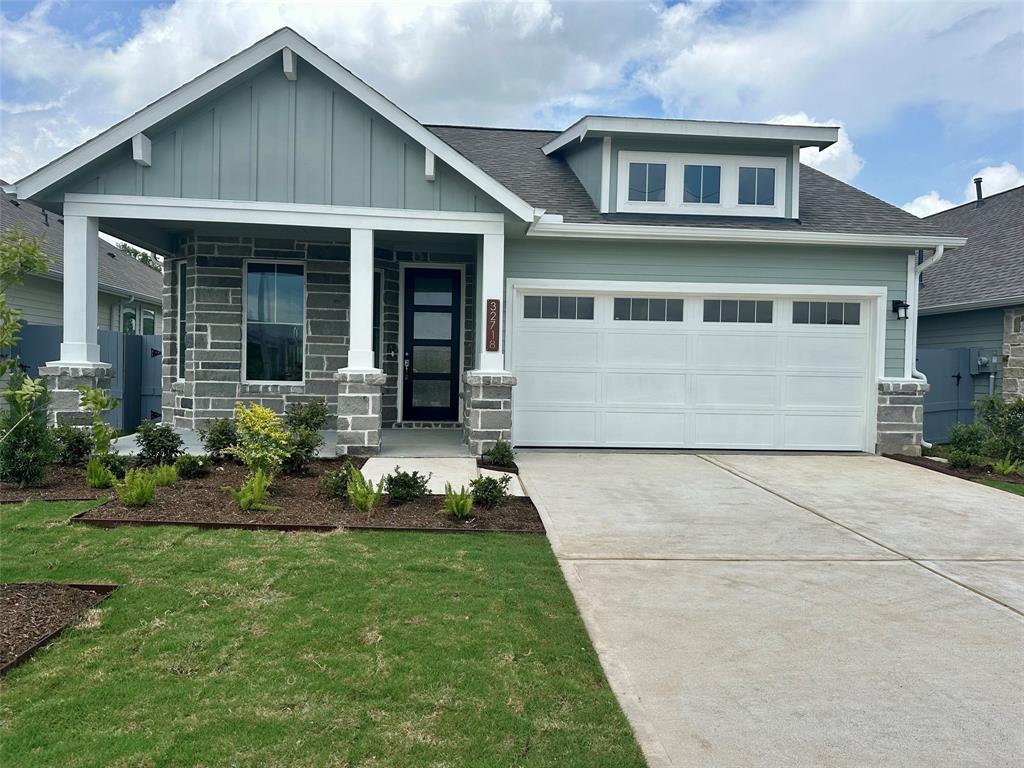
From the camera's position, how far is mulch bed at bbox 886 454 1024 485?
9.04m

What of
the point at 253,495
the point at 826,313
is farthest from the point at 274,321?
the point at 826,313

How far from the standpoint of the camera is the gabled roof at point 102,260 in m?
14.6

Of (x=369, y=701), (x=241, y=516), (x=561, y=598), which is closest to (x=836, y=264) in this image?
(x=561, y=598)

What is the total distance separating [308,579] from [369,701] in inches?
67.3

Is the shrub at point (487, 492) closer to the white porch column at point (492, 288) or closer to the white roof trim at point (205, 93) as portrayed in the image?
the white porch column at point (492, 288)

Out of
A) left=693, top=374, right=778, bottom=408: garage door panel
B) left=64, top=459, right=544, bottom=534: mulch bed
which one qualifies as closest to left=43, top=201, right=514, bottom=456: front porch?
left=64, top=459, right=544, bottom=534: mulch bed

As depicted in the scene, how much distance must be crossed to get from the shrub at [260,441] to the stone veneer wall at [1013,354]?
38.8ft

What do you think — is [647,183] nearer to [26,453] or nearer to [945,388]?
[945,388]

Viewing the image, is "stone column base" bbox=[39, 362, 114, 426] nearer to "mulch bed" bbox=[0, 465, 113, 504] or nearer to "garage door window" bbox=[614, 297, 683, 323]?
"mulch bed" bbox=[0, 465, 113, 504]

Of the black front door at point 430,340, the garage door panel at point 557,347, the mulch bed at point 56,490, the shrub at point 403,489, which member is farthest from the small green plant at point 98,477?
the garage door panel at point 557,347

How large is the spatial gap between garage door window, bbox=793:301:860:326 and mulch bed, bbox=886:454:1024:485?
6.94 ft

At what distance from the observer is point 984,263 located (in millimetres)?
13961

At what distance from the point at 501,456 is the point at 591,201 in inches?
179

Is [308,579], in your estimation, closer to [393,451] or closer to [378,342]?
[393,451]
